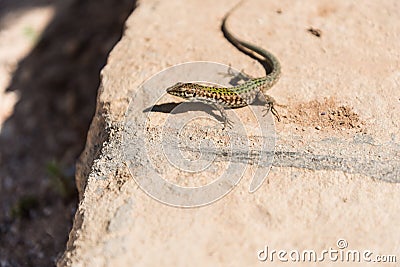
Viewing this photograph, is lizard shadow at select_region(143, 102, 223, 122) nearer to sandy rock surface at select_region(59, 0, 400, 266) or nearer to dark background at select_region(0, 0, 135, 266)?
sandy rock surface at select_region(59, 0, 400, 266)

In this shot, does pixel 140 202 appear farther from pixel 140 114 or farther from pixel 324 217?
pixel 324 217

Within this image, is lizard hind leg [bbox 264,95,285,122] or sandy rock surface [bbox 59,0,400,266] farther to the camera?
lizard hind leg [bbox 264,95,285,122]

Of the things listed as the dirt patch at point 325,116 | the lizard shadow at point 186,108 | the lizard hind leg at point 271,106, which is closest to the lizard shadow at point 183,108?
the lizard shadow at point 186,108

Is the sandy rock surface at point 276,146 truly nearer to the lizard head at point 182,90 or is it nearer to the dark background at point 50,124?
the lizard head at point 182,90

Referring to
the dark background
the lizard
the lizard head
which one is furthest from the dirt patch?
the dark background

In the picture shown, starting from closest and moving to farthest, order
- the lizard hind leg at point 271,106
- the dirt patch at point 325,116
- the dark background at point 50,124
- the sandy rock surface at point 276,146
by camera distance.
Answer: the sandy rock surface at point 276,146
the dirt patch at point 325,116
the lizard hind leg at point 271,106
the dark background at point 50,124

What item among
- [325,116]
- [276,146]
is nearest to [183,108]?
[276,146]
